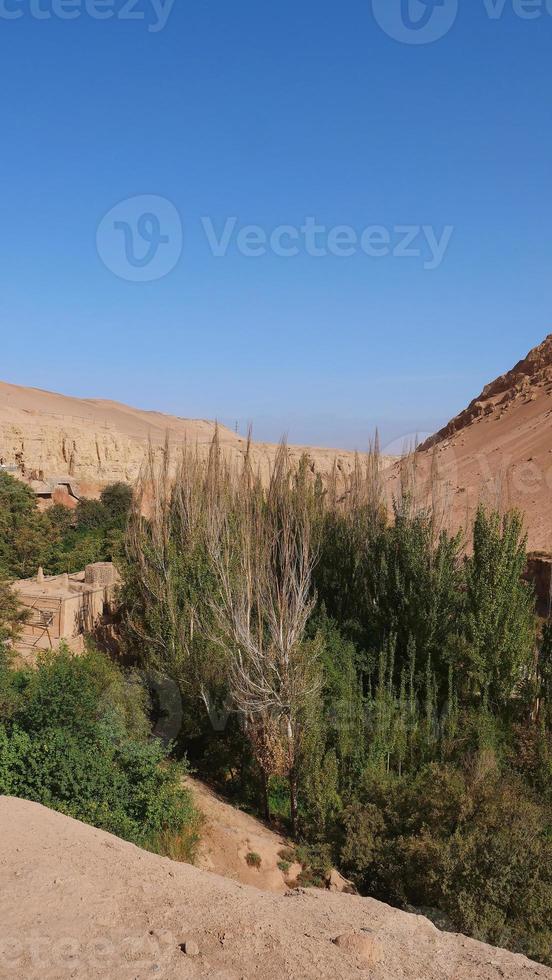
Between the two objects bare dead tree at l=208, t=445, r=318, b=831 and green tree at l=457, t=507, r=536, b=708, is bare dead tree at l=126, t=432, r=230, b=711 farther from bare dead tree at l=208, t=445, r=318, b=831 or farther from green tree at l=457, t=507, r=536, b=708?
green tree at l=457, t=507, r=536, b=708

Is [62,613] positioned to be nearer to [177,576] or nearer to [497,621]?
[177,576]

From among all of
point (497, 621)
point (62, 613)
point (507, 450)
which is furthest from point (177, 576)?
point (507, 450)

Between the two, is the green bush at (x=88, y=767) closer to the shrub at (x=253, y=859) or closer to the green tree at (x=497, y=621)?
the shrub at (x=253, y=859)

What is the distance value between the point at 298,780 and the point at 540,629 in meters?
6.32

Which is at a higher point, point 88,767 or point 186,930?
point 186,930

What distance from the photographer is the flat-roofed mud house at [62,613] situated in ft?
46.2

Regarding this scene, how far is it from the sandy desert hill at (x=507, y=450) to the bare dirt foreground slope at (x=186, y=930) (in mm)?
15728

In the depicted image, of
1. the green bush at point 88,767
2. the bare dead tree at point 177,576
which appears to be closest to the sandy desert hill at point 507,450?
the bare dead tree at point 177,576

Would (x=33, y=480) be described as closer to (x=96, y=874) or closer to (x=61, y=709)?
(x=61, y=709)

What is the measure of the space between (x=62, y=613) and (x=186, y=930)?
9.53 meters

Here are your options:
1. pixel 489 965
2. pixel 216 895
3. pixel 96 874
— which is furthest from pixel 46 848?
pixel 489 965

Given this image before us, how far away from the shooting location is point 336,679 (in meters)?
12.2

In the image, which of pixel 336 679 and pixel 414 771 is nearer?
pixel 414 771

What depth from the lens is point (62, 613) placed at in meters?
14.0
